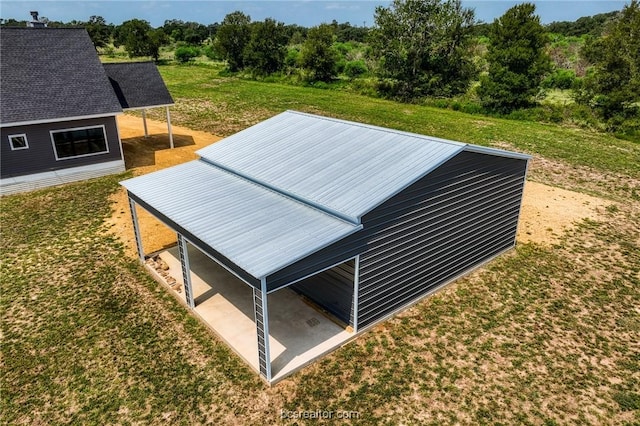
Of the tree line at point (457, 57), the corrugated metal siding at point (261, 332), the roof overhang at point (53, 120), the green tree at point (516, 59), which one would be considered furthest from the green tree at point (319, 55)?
the corrugated metal siding at point (261, 332)

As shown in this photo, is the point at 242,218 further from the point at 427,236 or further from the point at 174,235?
the point at 174,235

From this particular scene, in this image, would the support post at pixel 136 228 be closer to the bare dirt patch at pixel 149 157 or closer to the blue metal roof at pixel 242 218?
the blue metal roof at pixel 242 218

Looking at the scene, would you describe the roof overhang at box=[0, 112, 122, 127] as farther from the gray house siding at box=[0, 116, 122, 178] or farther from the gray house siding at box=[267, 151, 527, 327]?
the gray house siding at box=[267, 151, 527, 327]

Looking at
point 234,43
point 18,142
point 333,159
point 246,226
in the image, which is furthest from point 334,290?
point 234,43

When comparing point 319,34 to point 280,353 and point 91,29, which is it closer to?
point 280,353

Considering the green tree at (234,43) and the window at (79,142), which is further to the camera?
the green tree at (234,43)

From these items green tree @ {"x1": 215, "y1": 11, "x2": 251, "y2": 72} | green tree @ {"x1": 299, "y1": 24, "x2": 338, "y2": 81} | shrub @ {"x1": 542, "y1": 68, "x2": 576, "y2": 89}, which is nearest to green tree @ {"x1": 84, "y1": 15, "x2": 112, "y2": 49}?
green tree @ {"x1": 215, "y1": 11, "x2": 251, "y2": 72}
